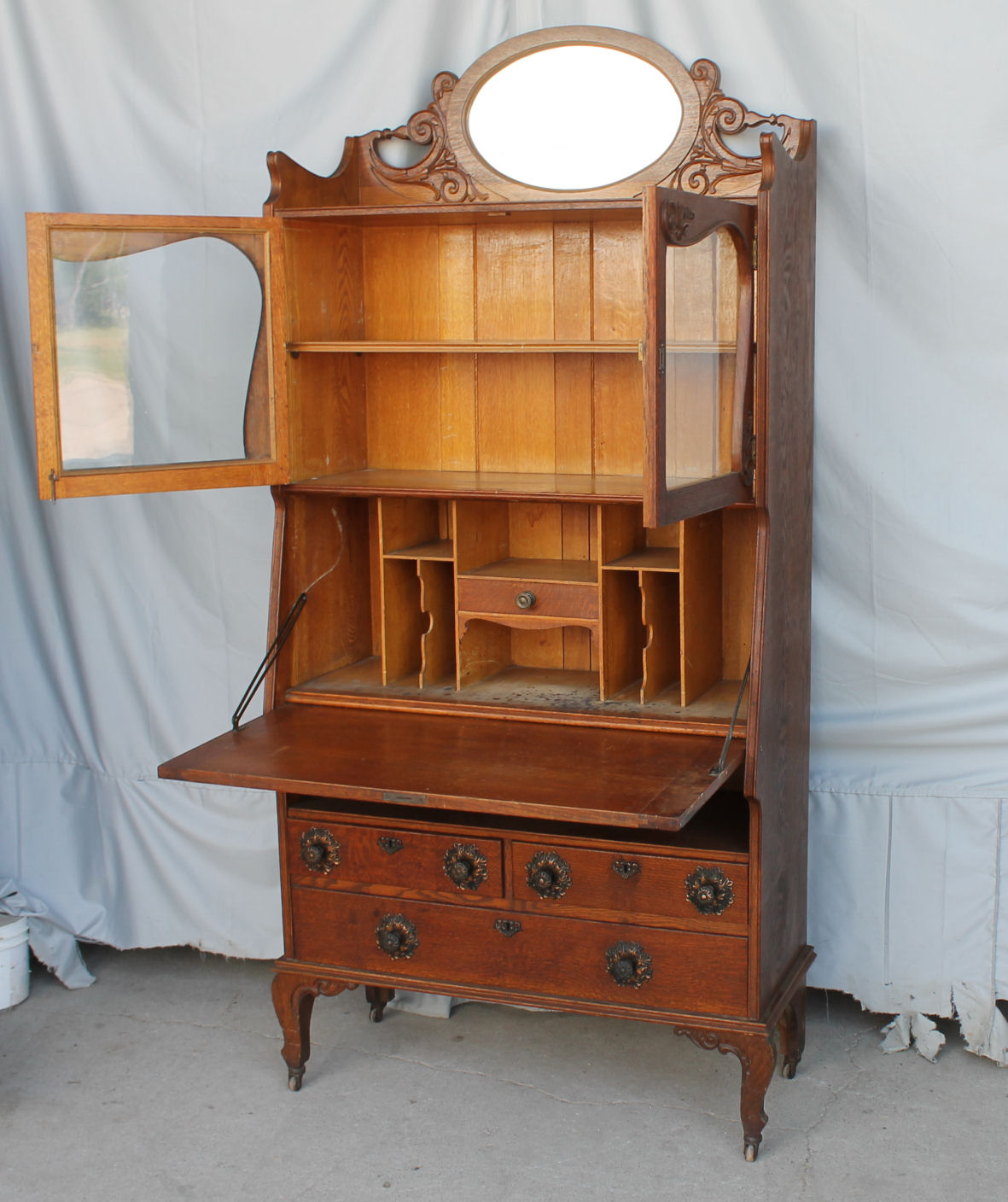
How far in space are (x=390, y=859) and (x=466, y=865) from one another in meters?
0.18

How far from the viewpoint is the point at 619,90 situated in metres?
3.05

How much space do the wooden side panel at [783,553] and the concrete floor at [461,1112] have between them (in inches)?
14.0

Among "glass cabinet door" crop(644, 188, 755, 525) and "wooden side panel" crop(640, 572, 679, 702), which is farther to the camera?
"wooden side panel" crop(640, 572, 679, 702)

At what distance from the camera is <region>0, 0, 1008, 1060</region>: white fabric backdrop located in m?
3.00

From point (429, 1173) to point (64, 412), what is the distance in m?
1.72

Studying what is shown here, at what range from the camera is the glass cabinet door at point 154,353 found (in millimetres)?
2824

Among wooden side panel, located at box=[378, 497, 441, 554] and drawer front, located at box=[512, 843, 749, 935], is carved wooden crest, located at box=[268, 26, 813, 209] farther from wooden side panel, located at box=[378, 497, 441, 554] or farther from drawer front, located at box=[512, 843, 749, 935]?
drawer front, located at box=[512, 843, 749, 935]

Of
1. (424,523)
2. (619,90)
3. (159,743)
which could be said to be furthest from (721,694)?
(159,743)

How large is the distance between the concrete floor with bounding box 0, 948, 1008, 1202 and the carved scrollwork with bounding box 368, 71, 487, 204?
1.99m

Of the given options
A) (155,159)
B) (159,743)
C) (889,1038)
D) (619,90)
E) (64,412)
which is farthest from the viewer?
(159,743)

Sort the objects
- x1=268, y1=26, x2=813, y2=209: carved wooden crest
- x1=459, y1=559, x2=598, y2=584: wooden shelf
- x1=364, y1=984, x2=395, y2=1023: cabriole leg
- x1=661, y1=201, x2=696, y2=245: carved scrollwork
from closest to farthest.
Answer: x1=661, y1=201, x2=696, y2=245: carved scrollwork → x1=268, y1=26, x2=813, y2=209: carved wooden crest → x1=459, y1=559, x2=598, y2=584: wooden shelf → x1=364, y1=984, x2=395, y2=1023: cabriole leg

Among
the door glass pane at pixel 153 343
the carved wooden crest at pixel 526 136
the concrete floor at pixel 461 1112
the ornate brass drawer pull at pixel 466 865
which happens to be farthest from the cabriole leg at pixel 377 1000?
the carved wooden crest at pixel 526 136

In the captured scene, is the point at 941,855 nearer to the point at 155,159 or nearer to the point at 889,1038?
the point at 889,1038

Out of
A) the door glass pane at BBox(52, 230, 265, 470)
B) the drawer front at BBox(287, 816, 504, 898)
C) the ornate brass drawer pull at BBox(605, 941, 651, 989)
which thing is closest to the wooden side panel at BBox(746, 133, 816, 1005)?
the ornate brass drawer pull at BBox(605, 941, 651, 989)
